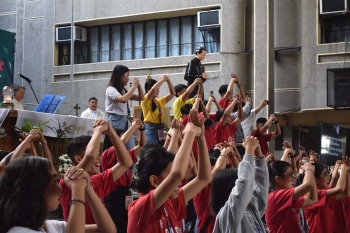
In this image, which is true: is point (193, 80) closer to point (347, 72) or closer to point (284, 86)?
point (347, 72)

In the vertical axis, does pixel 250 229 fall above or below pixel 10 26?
below

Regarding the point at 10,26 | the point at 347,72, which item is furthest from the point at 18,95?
the point at 10,26

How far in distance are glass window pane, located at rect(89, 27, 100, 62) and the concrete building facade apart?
0.79 ft

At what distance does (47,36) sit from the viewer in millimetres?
18016

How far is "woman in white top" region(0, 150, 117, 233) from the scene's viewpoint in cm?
263

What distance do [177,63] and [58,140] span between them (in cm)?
826

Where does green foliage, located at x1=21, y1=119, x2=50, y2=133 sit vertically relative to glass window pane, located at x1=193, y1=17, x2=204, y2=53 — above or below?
below

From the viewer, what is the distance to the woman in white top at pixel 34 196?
8.62ft

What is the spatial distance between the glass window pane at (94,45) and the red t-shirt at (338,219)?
Answer: 11.3 metres

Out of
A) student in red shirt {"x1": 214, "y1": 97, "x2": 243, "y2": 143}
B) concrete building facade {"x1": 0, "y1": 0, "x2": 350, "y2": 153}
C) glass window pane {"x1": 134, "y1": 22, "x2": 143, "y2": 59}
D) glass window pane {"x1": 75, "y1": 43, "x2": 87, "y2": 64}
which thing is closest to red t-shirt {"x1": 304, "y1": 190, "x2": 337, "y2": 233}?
student in red shirt {"x1": 214, "y1": 97, "x2": 243, "y2": 143}

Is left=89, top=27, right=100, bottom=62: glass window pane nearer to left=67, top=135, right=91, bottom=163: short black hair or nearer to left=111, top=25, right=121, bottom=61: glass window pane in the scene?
left=111, top=25, right=121, bottom=61: glass window pane

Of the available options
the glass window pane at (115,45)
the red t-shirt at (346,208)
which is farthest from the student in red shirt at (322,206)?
the glass window pane at (115,45)

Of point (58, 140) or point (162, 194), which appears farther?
point (58, 140)

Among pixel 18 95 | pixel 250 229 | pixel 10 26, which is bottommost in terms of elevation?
pixel 250 229
